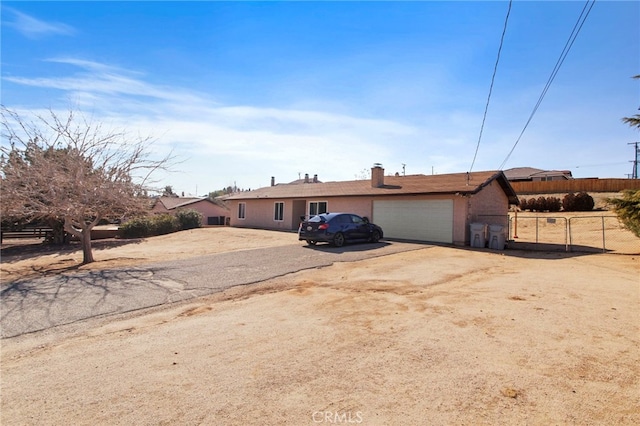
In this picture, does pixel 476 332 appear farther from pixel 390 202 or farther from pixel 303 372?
Result: pixel 390 202

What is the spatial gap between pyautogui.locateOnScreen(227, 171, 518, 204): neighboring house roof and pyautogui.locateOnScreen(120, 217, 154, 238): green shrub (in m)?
8.94

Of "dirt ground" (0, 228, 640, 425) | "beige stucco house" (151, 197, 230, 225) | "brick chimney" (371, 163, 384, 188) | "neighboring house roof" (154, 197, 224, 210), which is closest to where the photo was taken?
"dirt ground" (0, 228, 640, 425)

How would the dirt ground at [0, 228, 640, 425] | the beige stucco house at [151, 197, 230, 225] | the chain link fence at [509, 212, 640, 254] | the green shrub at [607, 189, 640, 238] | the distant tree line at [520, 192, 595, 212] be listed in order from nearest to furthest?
1. the dirt ground at [0, 228, 640, 425]
2. the green shrub at [607, 189, 640, 238]
3. the chain link fence at [509, 212, 640, 254]
4. the distant tree line at [520, 192, 595, 212]
5. the beige stucco house at [151, 197, 230, 225]

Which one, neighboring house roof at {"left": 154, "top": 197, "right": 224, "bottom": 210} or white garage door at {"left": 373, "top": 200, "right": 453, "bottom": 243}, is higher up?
neighboring house roof at {"left": 154, "top": 197, "right": 224, "bottom": 210}

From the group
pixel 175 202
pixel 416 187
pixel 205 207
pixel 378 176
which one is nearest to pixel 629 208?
pixel 416 187

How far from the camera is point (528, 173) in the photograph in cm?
5431

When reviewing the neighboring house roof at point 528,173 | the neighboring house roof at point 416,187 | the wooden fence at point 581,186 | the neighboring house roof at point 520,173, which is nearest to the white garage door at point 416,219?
the neighboring house roof at point 416,187

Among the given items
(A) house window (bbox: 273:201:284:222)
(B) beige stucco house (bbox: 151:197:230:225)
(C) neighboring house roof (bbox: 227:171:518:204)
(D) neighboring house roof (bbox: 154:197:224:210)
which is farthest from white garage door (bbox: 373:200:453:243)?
(D) neighboring house roof (bbox: 154:197:224:210)

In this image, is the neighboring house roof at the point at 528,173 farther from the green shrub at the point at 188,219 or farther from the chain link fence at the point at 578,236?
the green shrub at the point at 188,219

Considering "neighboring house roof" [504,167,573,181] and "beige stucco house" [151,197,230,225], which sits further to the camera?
"neighboring house roof" [504,167,573,181]

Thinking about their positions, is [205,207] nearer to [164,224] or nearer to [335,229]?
[164,224]

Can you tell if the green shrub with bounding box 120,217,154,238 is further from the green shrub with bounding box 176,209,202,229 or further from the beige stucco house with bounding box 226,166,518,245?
the beige stucco house with bounding box 226,166,518,245

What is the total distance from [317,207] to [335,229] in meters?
9.16

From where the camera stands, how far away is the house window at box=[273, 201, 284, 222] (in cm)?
2792
